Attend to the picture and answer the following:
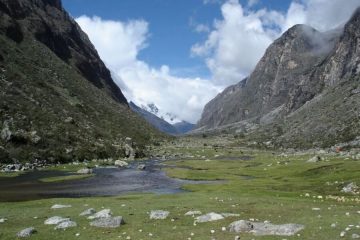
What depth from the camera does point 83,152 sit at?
16975 cm

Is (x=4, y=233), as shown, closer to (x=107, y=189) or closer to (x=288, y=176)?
(x=107, y=189)

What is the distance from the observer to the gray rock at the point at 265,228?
1308 inches

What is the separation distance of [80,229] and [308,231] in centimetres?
1755

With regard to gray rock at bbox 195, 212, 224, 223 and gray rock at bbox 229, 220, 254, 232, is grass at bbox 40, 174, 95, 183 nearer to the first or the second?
gray rock at bbox 195, 212, 224, 223

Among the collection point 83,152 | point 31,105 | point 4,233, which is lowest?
point 4,233

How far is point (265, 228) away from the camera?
3450 cm

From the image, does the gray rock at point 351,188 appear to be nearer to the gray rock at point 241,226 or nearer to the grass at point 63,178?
the gray rock at point 241,226

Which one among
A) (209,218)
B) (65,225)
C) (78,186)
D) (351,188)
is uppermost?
(78,186)

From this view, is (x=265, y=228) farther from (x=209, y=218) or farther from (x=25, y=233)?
(x=25, y=233)

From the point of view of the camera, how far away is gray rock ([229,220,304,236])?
33219 mm

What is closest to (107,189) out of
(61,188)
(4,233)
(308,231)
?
(61,188)

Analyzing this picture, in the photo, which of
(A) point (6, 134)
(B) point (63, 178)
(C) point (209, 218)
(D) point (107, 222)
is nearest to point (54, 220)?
(D) point (107, 222)

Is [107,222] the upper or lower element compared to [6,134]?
lower

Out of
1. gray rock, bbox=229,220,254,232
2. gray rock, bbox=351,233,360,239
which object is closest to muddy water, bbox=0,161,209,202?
gray rock, bbox=229,220,254,232
